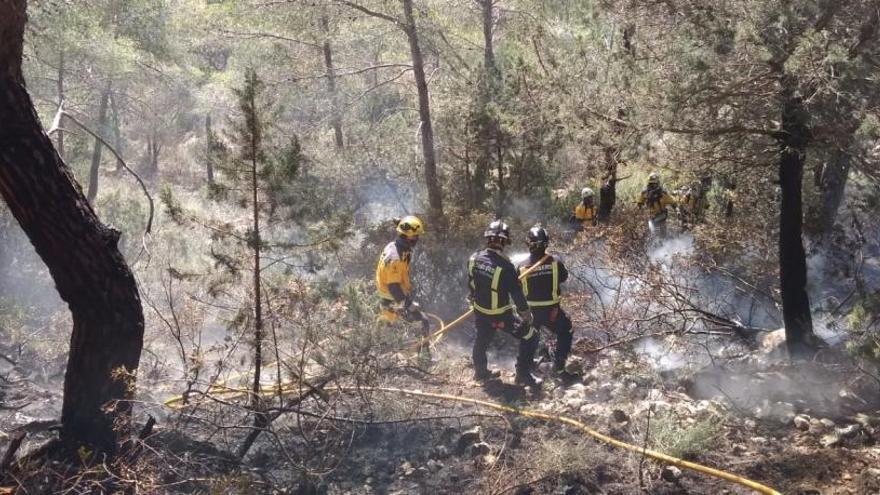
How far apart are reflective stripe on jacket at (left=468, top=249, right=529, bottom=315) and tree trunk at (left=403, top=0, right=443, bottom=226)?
504 cm

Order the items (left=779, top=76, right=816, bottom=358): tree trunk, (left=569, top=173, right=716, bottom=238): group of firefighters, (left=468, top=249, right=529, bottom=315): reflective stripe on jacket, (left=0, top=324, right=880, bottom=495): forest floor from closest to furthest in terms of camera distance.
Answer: (left=0, top=324, right=880, bottom=495): forest floor → (left=779, top=76, right=816, bottom=358): tree trunk → (left=468, top=249, right=529, bottom=315): reflective stripe on jacket → (left=569, top=173, right=716, bottom=238): group of firefighters

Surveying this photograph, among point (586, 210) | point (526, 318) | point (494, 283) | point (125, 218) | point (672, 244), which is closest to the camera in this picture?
point (494, 283)

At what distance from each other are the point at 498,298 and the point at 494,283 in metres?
0.20

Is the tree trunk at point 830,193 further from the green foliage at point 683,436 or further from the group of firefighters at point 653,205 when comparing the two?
the green foliage at point 683,436

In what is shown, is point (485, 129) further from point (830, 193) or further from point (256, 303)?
point (256, 303)

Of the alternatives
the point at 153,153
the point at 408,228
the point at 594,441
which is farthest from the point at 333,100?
the point at 153,153

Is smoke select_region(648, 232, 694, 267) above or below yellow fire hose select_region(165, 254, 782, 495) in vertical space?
above

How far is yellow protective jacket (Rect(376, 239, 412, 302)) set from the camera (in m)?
A: 8.01

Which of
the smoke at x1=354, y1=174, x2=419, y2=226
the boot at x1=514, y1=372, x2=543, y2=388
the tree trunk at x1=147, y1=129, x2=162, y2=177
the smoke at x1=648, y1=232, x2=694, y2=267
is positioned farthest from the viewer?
the tree trunk at x1=147, y1=129, x2=162, y2=177

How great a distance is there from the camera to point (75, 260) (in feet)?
16.4

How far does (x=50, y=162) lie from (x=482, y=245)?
7.90 metres

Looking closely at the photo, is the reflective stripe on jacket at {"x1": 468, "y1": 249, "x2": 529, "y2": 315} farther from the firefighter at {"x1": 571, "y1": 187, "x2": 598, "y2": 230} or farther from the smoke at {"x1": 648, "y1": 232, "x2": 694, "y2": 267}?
the firefighter at {"x1": 571, "y1": 187, "x2": 598, "y2": 230}

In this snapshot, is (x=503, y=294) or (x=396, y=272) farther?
(x=396, y=272)

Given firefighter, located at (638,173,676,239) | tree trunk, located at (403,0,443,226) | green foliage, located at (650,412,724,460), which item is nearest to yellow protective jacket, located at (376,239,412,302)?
green foliage, located at (650,412,724,460)
